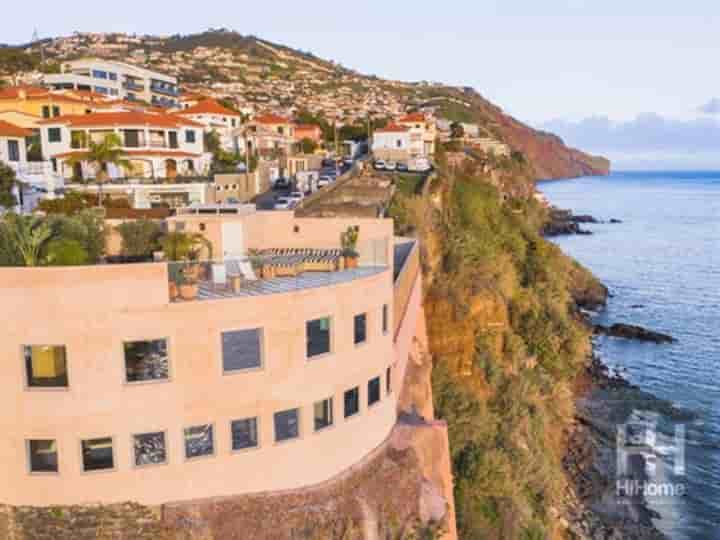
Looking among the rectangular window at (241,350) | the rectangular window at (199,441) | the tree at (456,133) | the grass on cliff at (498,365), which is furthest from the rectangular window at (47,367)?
the tree at (456,133)

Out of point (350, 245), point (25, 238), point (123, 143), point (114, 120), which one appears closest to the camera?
point (25, 238)

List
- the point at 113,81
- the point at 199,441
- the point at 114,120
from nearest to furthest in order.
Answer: the point at 199,441 < the point at 114,120 < the point at 113,81

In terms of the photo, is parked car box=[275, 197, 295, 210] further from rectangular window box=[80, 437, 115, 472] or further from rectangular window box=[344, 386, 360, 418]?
rectangular window box=[80, 437, 115, 472]

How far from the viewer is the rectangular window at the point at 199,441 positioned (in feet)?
52.4

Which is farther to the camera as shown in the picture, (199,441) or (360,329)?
(360,329)

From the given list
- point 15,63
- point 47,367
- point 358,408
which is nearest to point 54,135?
point 47,367

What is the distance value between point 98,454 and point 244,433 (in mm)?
3534

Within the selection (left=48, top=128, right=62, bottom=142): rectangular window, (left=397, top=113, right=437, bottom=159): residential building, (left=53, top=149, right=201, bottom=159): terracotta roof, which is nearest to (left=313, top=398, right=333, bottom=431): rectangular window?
(left=53, top=149, right=201, bottom=159): terracotta roof

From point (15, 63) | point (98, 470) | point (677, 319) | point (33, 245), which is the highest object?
point (15, 63)

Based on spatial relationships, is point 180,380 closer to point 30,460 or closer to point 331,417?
point 30,460

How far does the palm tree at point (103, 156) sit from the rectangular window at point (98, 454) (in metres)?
26.2

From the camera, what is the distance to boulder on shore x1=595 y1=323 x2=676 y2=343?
54.4 meters

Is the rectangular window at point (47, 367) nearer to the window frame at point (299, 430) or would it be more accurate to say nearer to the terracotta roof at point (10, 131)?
the window frame at point (299, 430)

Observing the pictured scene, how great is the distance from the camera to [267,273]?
18.6 metres
